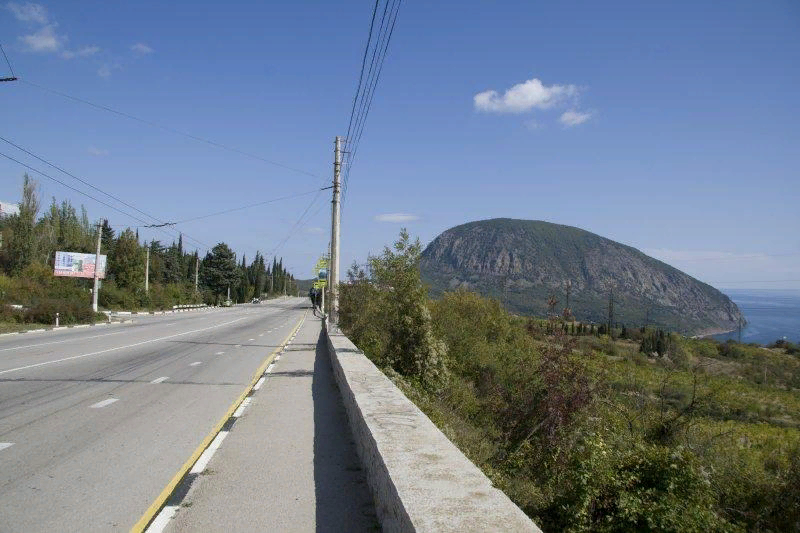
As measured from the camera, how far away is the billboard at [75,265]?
5472 centimetres

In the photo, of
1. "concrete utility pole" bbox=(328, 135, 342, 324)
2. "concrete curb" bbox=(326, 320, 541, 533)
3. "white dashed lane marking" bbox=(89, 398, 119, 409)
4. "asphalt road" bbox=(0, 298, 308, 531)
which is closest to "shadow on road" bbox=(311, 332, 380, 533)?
"concrete curb" bbox=(326, 320, 541, 533)

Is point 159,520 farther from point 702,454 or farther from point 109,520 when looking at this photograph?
point 702,454

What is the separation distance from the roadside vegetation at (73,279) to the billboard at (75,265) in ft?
3.36

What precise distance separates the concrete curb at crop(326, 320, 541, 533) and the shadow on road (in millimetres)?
144

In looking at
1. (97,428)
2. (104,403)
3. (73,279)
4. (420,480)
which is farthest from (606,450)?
(73,279)

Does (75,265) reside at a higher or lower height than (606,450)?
higher

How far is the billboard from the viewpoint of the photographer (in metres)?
54.7

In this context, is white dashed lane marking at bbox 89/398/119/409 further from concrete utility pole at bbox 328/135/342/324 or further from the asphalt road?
concrete utility pole at bbox 328/135/342/324

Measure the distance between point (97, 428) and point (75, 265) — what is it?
176ft

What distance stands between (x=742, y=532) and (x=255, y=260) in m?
161

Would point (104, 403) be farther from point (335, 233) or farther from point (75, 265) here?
point (75, 265)

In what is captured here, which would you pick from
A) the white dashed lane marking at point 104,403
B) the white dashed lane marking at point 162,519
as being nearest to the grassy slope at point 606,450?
the white dashed lane marking at point 162,519

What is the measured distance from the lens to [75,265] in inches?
2189

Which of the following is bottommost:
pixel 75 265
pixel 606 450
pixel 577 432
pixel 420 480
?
pixel 577 432
